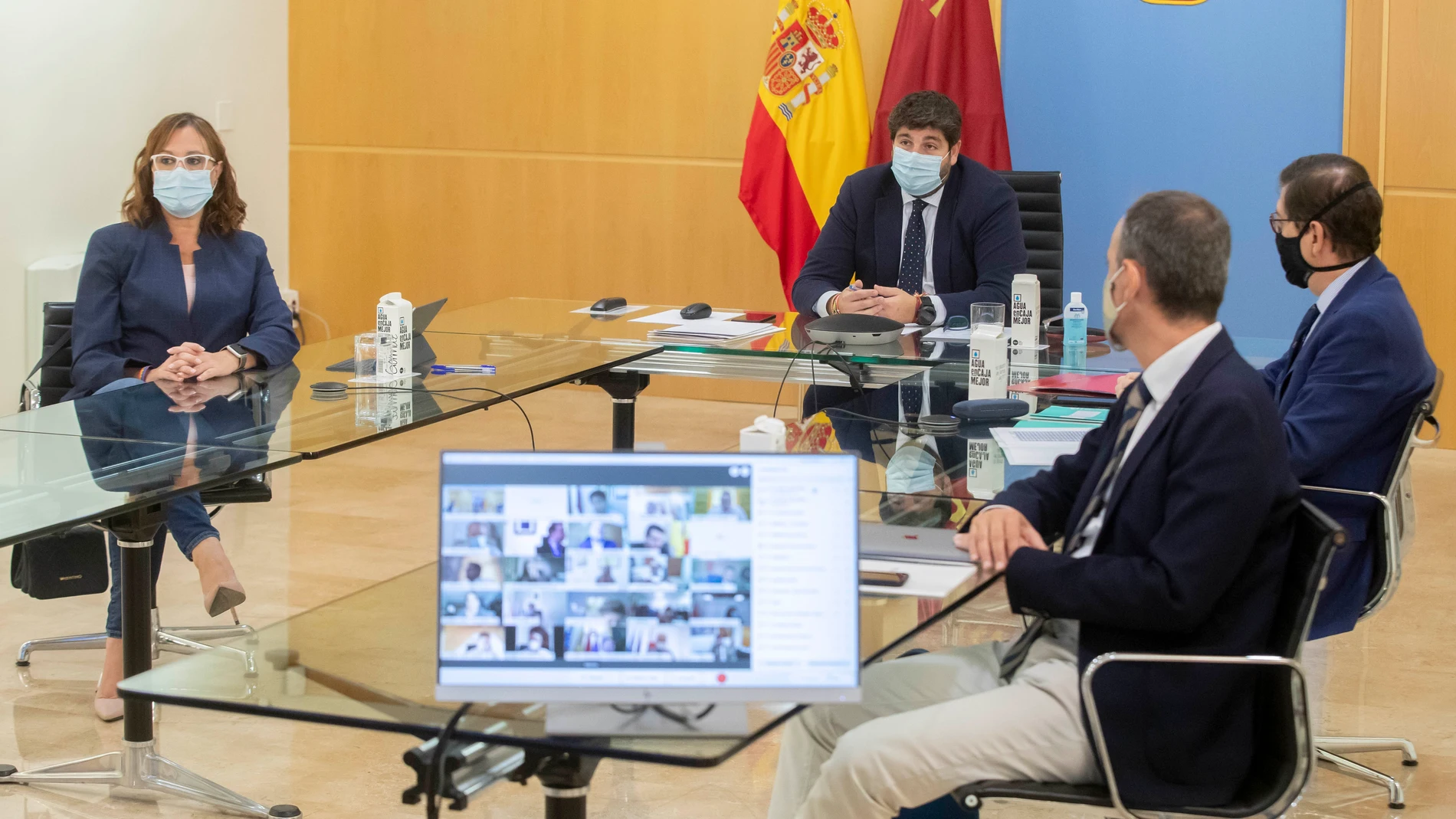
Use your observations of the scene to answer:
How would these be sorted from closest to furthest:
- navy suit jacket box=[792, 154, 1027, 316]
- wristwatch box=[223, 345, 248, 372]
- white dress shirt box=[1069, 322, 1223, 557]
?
1. white dress shirt box=[1069, 322, 1223, 557]
2. wristwatch box=[223, 345, 248, 372]
3. navy suit jacket box=[792, 154, 1027, 316]

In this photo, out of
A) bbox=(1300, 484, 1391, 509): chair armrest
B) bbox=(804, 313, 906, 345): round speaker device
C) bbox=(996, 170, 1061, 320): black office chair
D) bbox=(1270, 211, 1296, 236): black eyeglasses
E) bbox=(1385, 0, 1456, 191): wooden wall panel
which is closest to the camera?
bbox=(1300, 484, 1391, 509): chair armrest

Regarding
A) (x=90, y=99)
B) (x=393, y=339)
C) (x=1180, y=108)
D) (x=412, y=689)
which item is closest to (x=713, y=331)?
(x=393, y=339)

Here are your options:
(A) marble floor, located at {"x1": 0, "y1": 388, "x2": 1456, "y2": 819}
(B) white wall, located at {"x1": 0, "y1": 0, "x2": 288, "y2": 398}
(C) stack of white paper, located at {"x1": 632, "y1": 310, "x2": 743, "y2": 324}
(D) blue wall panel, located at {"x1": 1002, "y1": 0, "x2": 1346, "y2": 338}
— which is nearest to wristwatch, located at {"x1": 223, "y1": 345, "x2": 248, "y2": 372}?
(A) marble floor, located at {"x1": 0, "y1": 388, "x2": 1456, "y2": 819}

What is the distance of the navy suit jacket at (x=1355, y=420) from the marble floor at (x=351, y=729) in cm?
48

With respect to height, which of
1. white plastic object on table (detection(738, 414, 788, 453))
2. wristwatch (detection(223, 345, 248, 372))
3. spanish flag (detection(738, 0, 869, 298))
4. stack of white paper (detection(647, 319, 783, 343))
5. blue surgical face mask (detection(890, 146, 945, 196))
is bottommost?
white plastic object on table (detection(738, 414, 788, 453))

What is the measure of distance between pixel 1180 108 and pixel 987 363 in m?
3.23

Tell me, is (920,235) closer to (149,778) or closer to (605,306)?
(605,306)

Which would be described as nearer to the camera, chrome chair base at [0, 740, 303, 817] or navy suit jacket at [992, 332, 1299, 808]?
navy suit jacket at [992, 332, 1299, 808]

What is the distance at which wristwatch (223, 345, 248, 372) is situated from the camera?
Result: 3.42m

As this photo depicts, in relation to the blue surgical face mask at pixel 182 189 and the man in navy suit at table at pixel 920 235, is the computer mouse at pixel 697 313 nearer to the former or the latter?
the man in navy suit at table at pixel 920 235

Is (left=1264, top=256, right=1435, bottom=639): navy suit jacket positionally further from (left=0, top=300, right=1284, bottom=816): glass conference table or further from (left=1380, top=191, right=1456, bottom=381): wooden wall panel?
(left=1380, top=191, right=1456, bottom=381): wooden wall panel

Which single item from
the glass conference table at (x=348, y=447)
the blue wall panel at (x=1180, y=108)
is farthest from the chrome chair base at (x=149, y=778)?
the blue wall panel at (x=1180, y=108)

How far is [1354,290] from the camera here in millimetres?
2795

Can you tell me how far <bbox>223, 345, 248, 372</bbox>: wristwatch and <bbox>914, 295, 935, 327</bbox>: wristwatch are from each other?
1.71 metres
